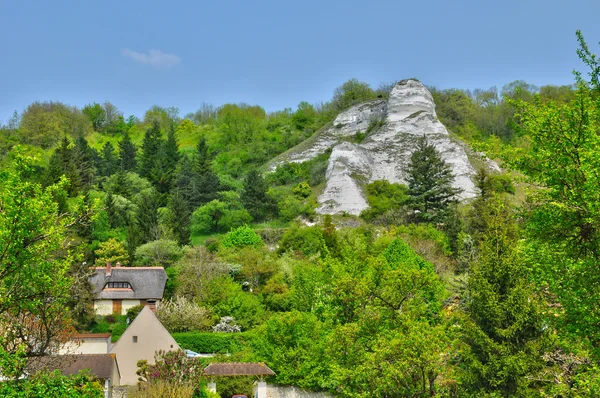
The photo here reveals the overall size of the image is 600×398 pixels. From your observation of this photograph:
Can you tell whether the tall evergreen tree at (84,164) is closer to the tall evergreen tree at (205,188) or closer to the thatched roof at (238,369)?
the tall evergreen tree at (205,188)

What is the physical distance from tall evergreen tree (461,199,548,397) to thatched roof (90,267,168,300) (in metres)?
28.0

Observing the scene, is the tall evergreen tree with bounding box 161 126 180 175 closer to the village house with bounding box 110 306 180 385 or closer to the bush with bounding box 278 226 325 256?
the bush with bounding box 278 226 325 256

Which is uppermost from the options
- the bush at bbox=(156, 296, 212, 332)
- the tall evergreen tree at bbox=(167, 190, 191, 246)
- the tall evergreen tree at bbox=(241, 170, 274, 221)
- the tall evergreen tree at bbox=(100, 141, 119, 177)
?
the tall evergreen tree at bbox=(100, 141, 119, 177)

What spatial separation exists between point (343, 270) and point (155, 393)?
9.37m

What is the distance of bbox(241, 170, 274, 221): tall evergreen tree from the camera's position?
63719 millimetres

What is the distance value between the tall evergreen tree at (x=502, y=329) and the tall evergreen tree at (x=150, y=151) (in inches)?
2302

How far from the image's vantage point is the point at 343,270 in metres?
28.5

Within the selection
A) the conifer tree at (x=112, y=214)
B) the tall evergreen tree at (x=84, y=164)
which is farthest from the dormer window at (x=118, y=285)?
the tall evergreen tree at (x=84, y=164)

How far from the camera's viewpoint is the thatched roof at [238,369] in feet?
93.9

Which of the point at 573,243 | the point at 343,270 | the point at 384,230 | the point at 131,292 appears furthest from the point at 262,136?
the point at 573,243

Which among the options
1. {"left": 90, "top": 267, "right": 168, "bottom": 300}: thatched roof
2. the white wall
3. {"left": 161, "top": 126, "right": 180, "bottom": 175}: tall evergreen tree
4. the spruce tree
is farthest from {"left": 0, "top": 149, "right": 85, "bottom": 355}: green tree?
{"left": 161, "top": 126, "right": 180, "bottom": 175}: tall evergreen tree

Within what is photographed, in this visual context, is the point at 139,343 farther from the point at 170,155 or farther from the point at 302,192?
the point at 170,155

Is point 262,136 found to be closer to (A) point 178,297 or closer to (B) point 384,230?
(B) point 384,230

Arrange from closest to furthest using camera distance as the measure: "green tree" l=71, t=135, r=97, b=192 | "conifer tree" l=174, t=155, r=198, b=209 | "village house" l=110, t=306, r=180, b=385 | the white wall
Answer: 1. "village house" l=110, t=306, r=180, b=385
2. the white wall
3. "conifer tree" l=174, t=155, r=198, b=209
4. "green tree" l=71, t=135, r=97, b=192
